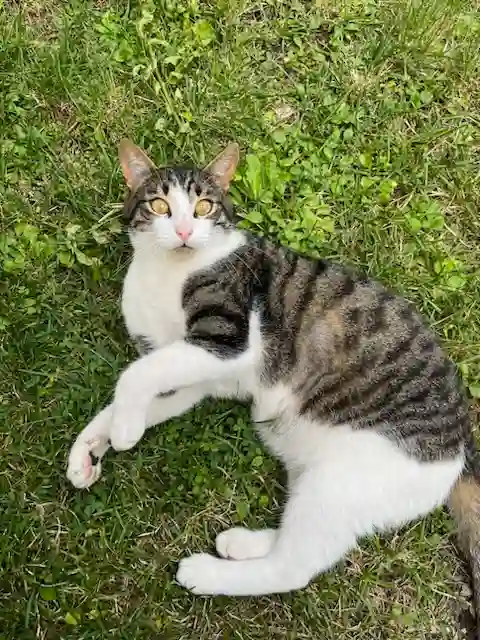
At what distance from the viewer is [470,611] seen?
2465mm

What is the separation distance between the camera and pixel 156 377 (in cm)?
213

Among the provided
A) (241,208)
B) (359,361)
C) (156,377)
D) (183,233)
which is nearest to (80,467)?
(156,377)

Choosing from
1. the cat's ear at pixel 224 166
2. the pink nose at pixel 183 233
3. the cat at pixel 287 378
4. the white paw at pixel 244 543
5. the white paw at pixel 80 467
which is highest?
the cat's ear at pixel 224 166

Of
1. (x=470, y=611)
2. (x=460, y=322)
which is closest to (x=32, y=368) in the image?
(x=460, y=322)

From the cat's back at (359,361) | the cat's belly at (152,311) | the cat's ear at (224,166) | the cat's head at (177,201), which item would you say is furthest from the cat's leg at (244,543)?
the cat's ear at (224,166)

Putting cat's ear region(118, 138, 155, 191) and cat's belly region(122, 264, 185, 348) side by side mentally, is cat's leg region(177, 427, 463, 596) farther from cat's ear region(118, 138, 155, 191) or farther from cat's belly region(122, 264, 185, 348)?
cat's ear region(118, 138, 155, 191)

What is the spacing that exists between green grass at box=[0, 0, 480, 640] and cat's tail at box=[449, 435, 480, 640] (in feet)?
0.32

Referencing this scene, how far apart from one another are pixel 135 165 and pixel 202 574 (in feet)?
4.32

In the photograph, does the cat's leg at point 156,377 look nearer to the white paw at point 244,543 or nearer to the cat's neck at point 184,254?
the cat's neck at point 184,254

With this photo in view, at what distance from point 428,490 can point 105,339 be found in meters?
1.18

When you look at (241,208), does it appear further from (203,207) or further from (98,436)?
(98,436)

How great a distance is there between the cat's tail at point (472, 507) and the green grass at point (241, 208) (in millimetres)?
98

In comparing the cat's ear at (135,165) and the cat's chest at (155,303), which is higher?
the cat's ear at (135,165)

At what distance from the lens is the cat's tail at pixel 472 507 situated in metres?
2.37
